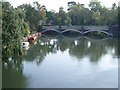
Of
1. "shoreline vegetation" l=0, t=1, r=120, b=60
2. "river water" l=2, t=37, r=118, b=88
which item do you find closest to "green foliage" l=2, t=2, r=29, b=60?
"river water" l=2, t=37, r=118, b=88

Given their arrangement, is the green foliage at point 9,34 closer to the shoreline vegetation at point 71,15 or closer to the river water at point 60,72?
the river water at point 60,72

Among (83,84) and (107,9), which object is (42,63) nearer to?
(83,84)

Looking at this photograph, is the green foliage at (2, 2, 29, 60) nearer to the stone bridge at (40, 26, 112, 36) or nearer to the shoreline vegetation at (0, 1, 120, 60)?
the shoreline vegetation at (0, 1, 120, 60)

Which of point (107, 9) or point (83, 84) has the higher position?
point (107, 9)

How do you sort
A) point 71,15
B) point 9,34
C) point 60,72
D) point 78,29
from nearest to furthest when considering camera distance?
point 60,72 < point 9,34 < point 78,29 < point 71,15

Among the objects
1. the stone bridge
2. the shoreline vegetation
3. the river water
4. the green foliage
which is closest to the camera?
the river water

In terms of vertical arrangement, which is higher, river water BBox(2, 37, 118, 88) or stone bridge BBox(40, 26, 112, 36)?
stone bridge BBox(40, 26, 112, 36)

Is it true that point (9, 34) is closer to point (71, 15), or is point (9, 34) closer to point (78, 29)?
point (78, 29)

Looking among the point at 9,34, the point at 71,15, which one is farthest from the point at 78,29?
the point at 9,34

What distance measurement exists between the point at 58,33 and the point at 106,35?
626 cm

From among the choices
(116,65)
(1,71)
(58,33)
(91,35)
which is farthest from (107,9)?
(1,71)

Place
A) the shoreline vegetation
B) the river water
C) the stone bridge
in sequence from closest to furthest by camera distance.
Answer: the river water
the stone bridge
the shoreline vegetation

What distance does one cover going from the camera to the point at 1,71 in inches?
568

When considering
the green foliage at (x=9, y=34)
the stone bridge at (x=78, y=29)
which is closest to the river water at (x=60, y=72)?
the green foliage at (x=9, y=34)
